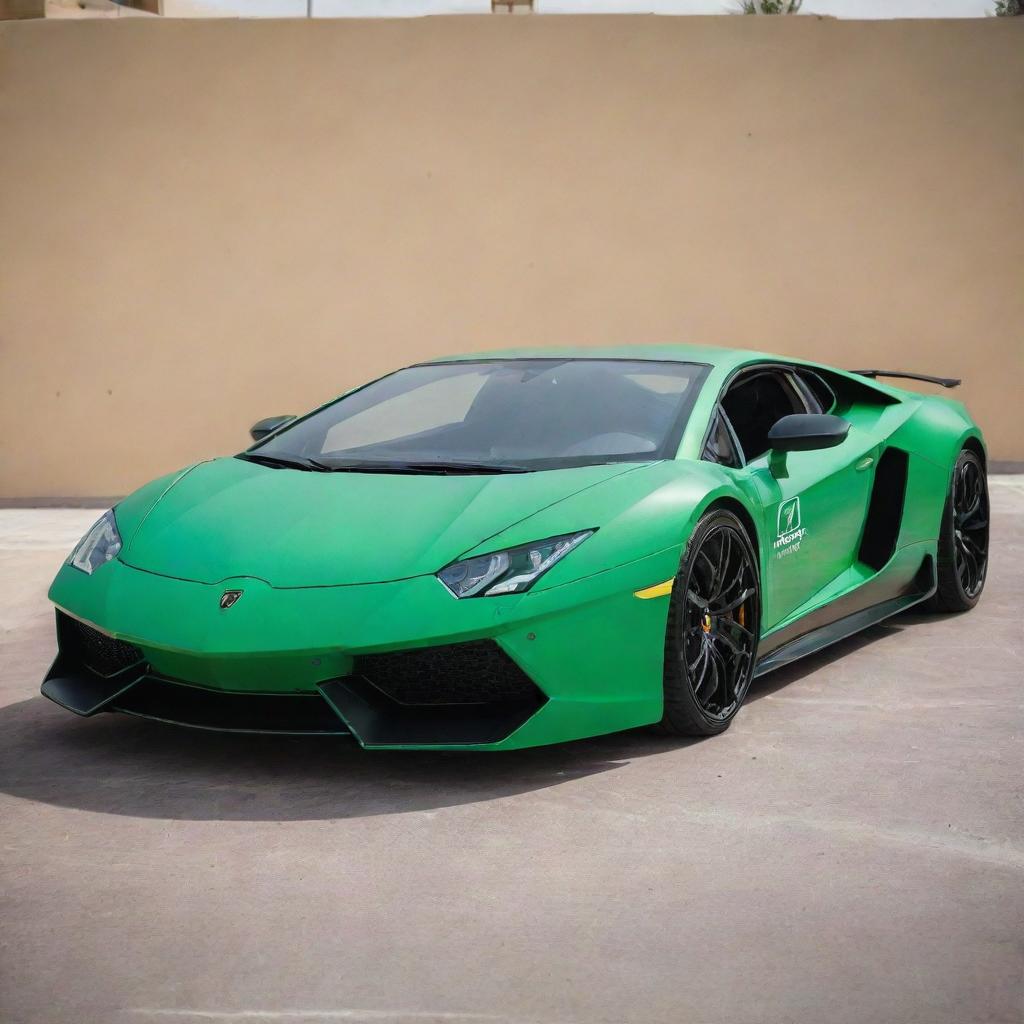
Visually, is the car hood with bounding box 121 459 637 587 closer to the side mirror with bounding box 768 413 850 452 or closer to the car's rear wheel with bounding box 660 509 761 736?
the car's rear wheel with bounding box 660 509 761 736

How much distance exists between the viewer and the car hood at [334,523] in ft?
12.0

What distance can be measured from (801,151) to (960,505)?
16.9 feet

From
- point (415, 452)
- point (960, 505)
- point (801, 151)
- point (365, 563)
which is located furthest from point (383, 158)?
point (365, 563)

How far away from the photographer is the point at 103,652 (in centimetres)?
393

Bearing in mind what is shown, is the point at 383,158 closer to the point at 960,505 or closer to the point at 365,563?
the point at 960,505

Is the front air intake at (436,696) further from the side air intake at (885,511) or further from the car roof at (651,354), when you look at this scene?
the side air intake at (885,511)

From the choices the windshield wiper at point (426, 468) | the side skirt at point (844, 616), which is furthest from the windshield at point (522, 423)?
the side skirt at point (844, 616)

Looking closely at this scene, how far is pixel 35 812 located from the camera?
346cm

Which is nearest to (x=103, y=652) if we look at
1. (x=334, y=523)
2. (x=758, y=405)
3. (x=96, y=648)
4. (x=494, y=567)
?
(x=96, y=648)

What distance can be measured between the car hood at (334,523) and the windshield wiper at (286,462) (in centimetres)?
11

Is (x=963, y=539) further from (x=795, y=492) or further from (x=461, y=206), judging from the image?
(x=461, y=206)

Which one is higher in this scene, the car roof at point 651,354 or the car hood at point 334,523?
the car roof at point 651,354

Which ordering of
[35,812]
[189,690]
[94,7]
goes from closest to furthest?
[35,812]
[189,690]
[94,7]

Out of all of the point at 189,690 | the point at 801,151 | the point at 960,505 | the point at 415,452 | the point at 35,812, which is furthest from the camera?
the point at 801,151
